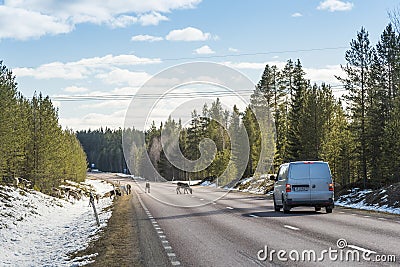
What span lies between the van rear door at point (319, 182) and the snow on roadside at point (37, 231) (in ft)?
28.8

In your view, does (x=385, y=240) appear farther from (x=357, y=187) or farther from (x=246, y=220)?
(x=357, y=187)

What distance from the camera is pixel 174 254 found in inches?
427

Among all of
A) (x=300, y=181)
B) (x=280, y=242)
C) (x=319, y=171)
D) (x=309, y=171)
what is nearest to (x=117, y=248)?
(x=280, y=242)

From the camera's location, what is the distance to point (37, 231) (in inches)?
890

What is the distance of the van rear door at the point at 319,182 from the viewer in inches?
826

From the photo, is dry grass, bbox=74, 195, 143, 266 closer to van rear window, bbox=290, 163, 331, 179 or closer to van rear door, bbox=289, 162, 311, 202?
van rear door, bbox=289, 162, 311, 202

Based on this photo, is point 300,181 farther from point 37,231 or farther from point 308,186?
point 37,231

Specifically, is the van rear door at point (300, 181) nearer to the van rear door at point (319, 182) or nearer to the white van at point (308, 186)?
the white van at point (308, 186)

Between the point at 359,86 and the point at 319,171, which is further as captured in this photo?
the point at 359,86

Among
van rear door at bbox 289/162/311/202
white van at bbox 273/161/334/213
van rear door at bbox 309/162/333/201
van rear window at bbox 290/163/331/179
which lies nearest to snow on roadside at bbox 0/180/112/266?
white van at bbox 273/161/334/213

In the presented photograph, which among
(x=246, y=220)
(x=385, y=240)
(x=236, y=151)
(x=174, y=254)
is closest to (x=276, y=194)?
(x=246, y=220)

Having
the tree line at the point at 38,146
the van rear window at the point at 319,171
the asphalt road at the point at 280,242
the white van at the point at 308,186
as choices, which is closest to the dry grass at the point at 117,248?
the asphalt road at the point at 280,242

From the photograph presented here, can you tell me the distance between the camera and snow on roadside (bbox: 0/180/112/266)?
47.3 feet

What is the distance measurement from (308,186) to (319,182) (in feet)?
1.64
